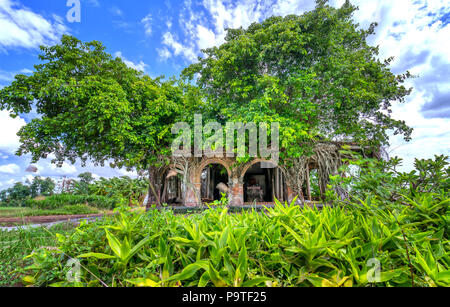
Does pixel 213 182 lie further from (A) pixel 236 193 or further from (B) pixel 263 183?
(A) pixel 236 193

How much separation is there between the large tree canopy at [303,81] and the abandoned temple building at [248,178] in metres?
1.29

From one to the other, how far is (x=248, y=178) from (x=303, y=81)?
355 inches

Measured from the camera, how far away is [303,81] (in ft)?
25.6

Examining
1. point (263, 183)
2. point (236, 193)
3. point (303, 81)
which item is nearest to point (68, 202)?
point (236, 193)

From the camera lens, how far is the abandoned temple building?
388 inches

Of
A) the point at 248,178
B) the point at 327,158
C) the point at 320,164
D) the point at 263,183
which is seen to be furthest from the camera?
the point at 263,183

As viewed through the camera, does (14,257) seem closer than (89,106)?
Yes

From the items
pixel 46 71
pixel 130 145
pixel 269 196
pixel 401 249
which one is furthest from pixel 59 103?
pixel 269 196

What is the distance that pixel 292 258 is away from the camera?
1065 millimetres

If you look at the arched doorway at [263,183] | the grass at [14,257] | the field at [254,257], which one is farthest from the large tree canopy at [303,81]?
the grass at [14,257]

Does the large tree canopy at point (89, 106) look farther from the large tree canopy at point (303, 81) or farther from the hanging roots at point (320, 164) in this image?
the hanging roots at point (320, 164)

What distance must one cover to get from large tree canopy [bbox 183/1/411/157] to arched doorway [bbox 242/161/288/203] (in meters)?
4.67

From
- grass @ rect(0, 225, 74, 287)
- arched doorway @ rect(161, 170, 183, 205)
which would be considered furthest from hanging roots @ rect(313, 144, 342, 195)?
grass @ rect(0, 225, 74, 287)

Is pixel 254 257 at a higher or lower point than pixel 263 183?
lower
